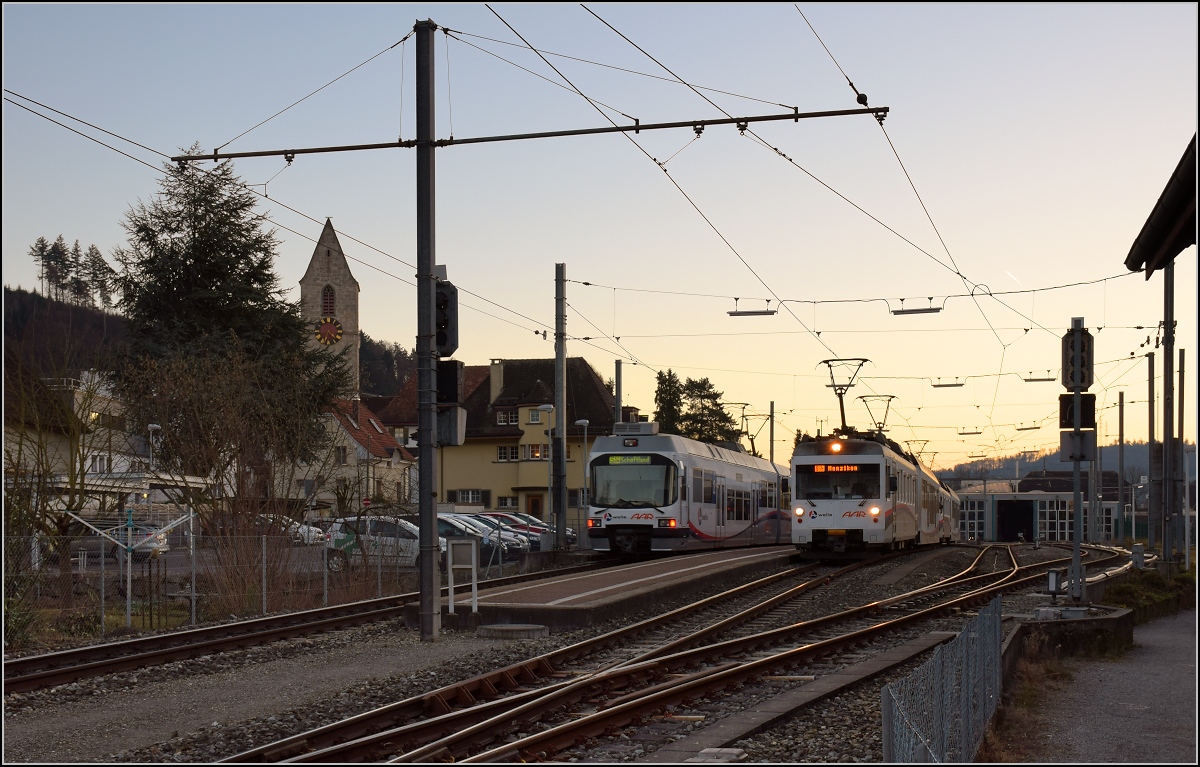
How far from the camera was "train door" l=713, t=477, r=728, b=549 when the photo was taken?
36.8m

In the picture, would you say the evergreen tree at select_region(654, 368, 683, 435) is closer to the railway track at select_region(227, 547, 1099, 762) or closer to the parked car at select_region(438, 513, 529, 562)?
the parked car at select_region(438, 513, 529, 562)

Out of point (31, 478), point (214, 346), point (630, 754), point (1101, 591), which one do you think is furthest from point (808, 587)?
point (214, 346)

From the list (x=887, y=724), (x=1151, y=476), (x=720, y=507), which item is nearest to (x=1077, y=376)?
(x=887, y=724)

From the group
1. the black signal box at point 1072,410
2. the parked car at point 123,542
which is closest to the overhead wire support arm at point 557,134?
the black signal box at point 1072,410

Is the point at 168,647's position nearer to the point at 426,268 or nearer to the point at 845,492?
the point at 426,268

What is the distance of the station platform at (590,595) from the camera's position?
1805 cm

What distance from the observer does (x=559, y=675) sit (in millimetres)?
13758

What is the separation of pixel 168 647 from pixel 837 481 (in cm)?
1984

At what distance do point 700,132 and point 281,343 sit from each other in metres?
28.5

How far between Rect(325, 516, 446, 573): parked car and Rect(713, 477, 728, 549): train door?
1031 cm

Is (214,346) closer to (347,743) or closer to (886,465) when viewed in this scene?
(886,465)

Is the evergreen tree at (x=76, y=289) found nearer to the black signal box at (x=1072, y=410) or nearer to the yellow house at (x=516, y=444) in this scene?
the yellow house at (x=516, y=444)

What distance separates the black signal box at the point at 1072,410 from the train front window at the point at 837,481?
1256cm

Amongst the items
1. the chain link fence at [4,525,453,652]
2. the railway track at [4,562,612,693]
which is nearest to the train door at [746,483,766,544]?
the chain link fence at [4,525,453,652]
